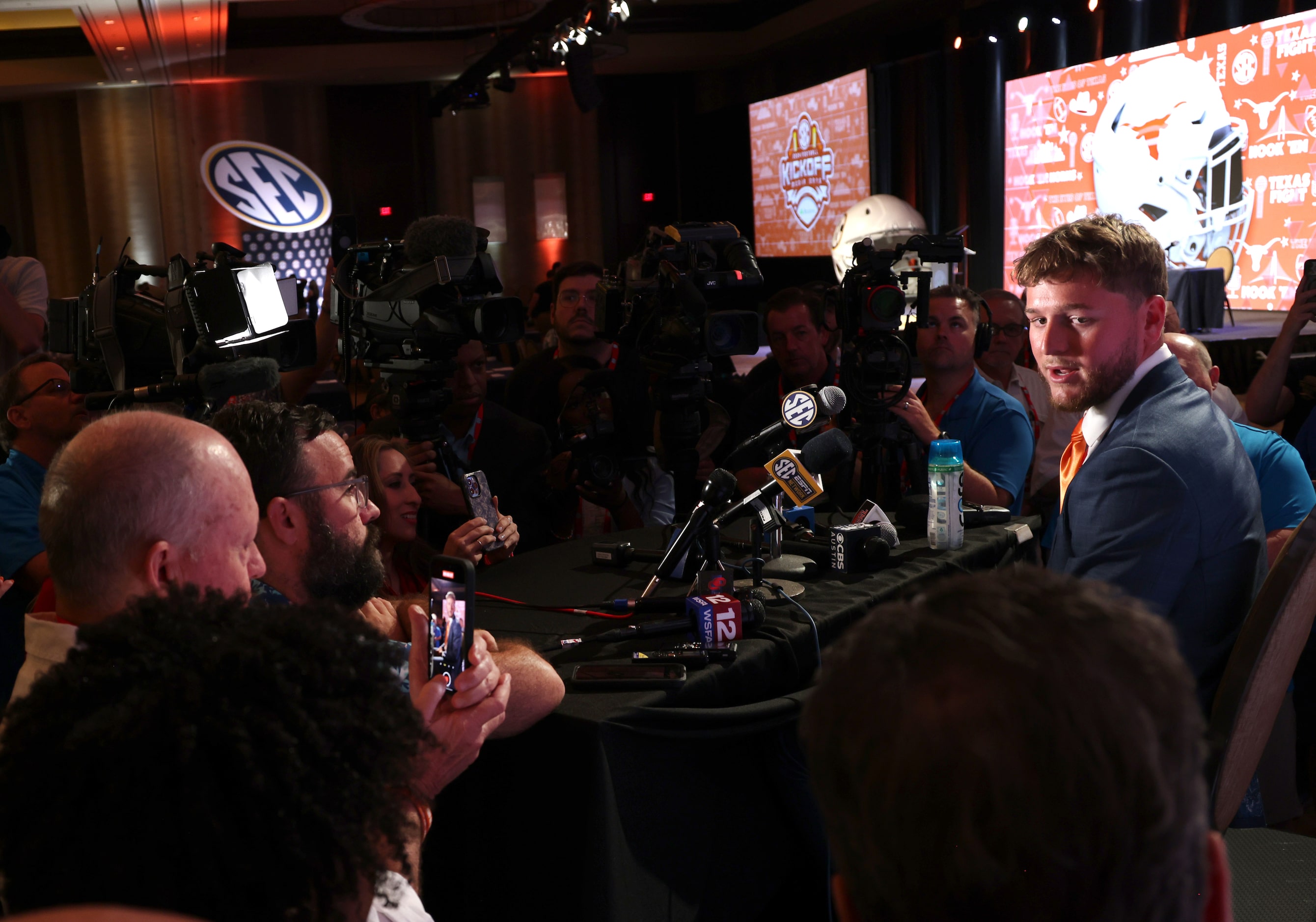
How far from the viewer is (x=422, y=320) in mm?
2604

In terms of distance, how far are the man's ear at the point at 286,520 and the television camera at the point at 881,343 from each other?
5.27 feet

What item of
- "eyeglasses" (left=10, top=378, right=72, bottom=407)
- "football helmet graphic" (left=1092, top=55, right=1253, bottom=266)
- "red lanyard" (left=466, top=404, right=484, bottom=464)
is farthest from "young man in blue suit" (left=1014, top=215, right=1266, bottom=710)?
"football helmet graphic" (left=1092, top=55, right=1253, bottom=266)

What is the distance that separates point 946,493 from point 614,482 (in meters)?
0.97

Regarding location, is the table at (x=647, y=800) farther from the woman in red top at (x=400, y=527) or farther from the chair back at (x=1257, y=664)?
the chair back at (x=1257, y=664)

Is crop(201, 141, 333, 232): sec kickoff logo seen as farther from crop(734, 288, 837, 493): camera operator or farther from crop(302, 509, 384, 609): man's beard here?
crop(302, 509, 384, 609): man's beard

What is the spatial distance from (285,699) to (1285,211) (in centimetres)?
565

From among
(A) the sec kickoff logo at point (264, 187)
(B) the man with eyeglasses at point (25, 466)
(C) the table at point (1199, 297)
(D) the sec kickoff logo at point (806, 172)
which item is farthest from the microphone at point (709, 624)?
(D) the sec kickoff logo at point (806, 172)

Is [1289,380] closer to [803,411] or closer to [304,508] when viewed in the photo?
[803,411]

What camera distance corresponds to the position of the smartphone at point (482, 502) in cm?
244

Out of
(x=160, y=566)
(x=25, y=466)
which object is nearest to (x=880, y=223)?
(x=25, y=466)

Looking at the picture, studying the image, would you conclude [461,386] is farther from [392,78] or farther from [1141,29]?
[392,78]

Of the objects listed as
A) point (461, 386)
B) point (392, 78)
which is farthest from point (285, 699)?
point (392, 78)

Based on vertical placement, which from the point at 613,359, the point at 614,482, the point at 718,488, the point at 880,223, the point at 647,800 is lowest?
the point at 647,800

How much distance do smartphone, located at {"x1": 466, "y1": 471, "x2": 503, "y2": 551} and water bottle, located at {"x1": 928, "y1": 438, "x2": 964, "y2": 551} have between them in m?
1.06
